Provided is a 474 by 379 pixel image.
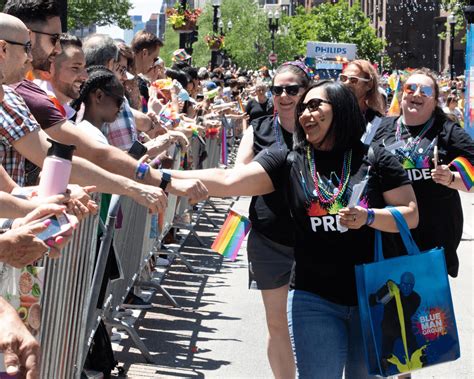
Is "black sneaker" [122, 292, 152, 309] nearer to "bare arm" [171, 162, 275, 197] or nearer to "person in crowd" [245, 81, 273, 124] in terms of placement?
"bare arm" [171, 162, 275, 197]

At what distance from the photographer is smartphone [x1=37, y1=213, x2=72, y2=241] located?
3547 millimetres

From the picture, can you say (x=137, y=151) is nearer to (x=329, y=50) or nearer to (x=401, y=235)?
(x=401, y=235)

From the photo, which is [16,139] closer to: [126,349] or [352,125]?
[352,125]

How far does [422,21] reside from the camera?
111688 millimetres

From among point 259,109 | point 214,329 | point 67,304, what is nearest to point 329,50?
point 259,109

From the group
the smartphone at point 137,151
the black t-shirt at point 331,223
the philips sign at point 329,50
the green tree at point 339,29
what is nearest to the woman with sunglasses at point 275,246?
the smartphone at point 137,151

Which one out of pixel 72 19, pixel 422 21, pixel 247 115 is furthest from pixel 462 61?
pixel 247 115

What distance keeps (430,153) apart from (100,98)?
2.16m

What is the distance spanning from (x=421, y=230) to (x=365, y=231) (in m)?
1.63

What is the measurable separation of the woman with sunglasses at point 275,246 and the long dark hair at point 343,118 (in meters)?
1.14

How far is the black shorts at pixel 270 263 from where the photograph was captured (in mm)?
6137

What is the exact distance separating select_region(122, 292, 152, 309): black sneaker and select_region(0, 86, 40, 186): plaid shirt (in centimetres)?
296

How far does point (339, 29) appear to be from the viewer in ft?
345

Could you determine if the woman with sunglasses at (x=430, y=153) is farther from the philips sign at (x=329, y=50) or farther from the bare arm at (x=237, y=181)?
the philips sign at (x=329, y=50)
